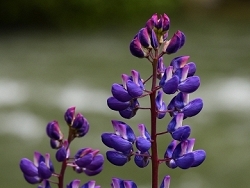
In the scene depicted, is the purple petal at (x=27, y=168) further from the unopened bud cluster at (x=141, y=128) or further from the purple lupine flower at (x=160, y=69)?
the purple lupine flower at (x=160, y=69)

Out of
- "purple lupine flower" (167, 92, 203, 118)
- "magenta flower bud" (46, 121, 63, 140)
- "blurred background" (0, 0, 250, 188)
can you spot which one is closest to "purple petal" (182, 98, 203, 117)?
"purple lupine flower" (167, 92, 203, 118)

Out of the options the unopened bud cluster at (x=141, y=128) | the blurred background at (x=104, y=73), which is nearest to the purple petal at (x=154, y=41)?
the unopened bud cluster at (x=141, y=128)

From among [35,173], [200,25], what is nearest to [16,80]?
[200,25]

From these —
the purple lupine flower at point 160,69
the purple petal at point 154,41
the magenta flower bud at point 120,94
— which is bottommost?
the magenta flower bud at point 120,94

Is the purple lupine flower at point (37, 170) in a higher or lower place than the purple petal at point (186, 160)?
lower

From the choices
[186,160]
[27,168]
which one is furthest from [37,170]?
[186,160]

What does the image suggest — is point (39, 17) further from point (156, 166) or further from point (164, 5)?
point (156, 166)

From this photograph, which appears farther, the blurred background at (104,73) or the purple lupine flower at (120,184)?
the blurred background at (104,73)

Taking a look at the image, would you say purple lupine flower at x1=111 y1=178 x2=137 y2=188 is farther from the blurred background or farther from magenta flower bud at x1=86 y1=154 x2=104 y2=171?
the blurred background
